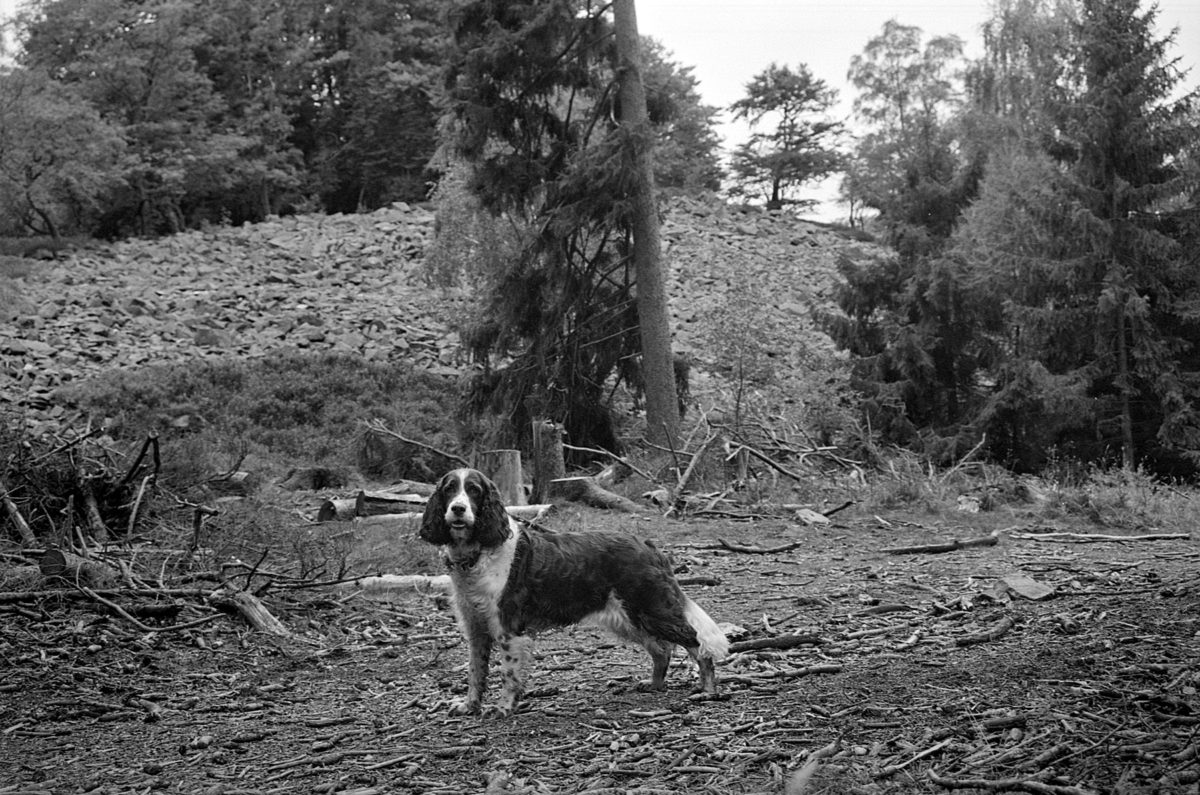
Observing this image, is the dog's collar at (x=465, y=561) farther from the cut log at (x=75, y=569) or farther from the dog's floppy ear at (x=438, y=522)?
the cut log at (x=75, y=569)

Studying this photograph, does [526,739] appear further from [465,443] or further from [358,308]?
[358,308]

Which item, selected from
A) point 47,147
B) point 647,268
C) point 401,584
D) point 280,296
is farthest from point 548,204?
point 47,147

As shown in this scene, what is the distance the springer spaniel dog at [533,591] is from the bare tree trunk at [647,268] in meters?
12.4

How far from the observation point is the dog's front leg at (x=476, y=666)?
5.52 meters

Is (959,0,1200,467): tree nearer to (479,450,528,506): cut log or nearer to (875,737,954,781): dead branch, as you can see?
(479,450,528,506): cut log

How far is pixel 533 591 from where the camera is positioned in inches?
221

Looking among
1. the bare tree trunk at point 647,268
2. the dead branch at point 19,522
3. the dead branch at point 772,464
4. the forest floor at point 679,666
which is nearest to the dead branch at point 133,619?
the forest floor at point 679,666

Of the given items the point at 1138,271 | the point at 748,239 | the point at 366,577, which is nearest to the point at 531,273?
the point at 366,577

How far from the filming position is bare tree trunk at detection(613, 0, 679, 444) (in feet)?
59.8

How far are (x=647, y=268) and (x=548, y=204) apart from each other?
2.02 meters

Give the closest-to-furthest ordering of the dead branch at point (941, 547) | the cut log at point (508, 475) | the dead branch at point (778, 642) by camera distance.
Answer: the dead branch at point (778, 642)
the dead branch at point (941, 547)
the cut log at point (508, 475)

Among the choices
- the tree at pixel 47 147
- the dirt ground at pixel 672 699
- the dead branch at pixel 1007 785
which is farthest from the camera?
the tree at pixel 47 147

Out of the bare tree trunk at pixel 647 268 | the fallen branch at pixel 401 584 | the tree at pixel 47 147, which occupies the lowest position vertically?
the fallen branch at pixel 401 584

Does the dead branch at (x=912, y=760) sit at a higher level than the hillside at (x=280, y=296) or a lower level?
lower
